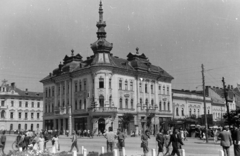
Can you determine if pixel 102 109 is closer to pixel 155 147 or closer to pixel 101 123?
pixel 101 123

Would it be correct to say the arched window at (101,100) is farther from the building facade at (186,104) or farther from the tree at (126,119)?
the building facade at (186,104)

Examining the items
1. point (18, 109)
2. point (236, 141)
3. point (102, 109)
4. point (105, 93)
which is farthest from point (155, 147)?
point (18, 109)

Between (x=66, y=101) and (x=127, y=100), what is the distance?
11.5 m

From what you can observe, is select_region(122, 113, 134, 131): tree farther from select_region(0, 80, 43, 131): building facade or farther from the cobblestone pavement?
select_region(0, 80, 43, 131): building facade

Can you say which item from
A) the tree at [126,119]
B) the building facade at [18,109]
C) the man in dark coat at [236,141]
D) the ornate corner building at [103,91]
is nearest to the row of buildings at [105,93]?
the ornate corner building at [103,91]

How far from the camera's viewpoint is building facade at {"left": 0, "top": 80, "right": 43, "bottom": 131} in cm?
8125

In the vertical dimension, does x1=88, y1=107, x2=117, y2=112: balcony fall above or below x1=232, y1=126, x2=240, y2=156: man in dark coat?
above

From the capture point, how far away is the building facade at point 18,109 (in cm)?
8125

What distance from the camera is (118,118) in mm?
52969

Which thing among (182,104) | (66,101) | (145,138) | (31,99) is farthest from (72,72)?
(145,138)

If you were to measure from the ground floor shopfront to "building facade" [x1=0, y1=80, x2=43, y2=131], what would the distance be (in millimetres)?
21157

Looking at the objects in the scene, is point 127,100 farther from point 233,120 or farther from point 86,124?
point 233,120

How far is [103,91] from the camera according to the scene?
51.9 meters

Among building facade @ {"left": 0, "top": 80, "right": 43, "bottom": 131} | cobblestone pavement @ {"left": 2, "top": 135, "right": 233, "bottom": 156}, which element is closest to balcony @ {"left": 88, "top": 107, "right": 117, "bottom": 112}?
cobblestone pavement @ {"left": 2, "top": 135, "right": 233, "bottom": 156}
